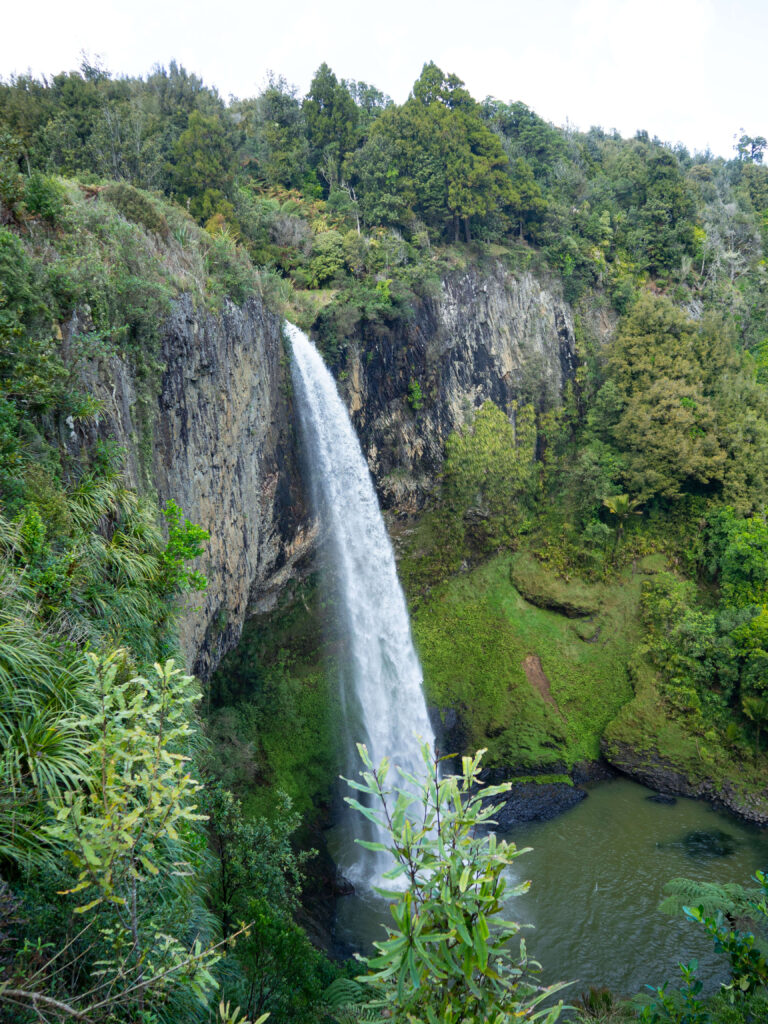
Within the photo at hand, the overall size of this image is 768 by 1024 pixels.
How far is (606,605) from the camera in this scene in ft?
67.7

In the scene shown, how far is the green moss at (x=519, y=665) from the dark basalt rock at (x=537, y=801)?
0.71 metres

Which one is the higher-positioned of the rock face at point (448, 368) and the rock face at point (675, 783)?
the rock face at point (448, 368)

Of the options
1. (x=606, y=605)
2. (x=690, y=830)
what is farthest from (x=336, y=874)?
(x=606, y=605)

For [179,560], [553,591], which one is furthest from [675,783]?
[179,560]

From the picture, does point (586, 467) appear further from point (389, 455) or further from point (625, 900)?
point (625, 900)

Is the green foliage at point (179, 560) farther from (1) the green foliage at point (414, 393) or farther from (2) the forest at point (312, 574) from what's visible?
(1) the green foliage at point (414, 393)

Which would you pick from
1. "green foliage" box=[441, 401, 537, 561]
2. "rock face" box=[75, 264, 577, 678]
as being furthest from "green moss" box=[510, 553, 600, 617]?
"rock face" box=[75, 264, 577, 678]

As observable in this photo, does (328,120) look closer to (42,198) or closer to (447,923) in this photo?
(42,198)

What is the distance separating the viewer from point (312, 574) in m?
17.7

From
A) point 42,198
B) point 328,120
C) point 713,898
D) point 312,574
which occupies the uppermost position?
point 328,120

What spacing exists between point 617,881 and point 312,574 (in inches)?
417

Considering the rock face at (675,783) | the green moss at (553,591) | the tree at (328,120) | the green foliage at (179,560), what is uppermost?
the tree at (328,120)

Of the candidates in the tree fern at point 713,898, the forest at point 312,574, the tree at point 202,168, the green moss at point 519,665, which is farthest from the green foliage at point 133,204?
the tree fern at point 713,898

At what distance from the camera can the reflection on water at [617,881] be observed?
11.4 metres
